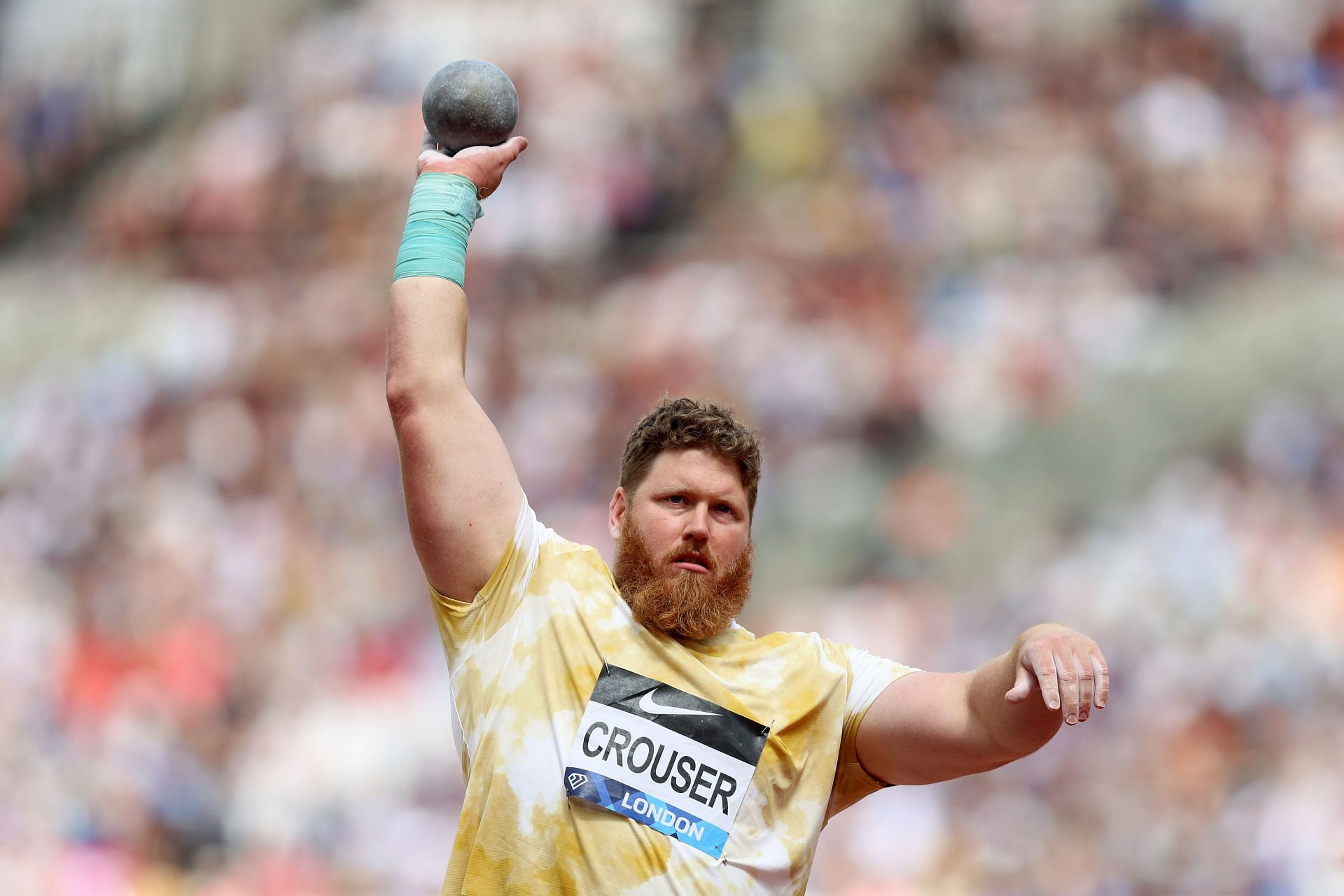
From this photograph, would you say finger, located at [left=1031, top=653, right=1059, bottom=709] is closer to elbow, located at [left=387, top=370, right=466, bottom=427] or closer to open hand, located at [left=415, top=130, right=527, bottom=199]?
elbow, located at [left=387, top=370, right=466, bottom=427]

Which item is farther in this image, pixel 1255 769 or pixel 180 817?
pixel 180 817

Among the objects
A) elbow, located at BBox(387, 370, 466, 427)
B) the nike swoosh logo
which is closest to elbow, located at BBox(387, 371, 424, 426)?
elbow, located at BBox(387, 370, 466, 427)

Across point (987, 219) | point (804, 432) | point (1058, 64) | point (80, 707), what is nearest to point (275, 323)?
point (80, 707)

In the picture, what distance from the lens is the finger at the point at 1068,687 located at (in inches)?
106

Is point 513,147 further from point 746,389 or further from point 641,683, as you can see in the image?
point 746,389

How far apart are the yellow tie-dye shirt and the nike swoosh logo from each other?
0.14 ft

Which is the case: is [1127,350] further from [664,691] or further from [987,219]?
[664,691]

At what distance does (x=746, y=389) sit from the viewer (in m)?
10.1

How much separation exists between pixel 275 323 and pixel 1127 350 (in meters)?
6.03

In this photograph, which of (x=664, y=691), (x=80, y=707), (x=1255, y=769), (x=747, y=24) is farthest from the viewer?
(x=747, y=24)

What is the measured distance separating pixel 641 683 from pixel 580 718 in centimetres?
15

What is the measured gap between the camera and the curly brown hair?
3.24 m

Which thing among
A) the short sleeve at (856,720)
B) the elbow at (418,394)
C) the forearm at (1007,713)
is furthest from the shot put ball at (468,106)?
the forearm at (1007,713)

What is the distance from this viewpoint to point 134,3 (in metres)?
12.6
